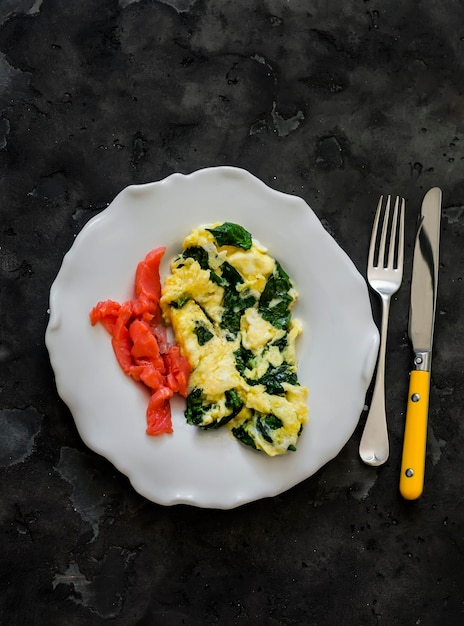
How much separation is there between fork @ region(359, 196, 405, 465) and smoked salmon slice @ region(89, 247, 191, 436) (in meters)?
0.72

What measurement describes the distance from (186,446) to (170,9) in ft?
5.36

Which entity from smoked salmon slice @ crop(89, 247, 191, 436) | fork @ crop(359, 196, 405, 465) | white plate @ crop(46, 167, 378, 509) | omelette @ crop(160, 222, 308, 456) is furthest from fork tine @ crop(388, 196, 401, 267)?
smoked salmon slice @ crop(89, 247, 191, 436)

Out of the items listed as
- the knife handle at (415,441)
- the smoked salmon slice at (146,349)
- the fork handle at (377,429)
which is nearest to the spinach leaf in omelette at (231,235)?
the smoked salmon slice at (146,349)

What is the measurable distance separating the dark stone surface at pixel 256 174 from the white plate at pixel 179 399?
0.24 meters

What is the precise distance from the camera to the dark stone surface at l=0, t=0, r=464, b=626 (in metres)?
2.73

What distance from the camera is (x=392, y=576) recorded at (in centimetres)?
284

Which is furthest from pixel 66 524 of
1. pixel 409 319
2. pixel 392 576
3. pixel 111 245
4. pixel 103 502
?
pixel 409 319

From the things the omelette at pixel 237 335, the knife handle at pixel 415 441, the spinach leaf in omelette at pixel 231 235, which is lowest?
the knife handle at pixel 415 441

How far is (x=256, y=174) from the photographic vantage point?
2910 millimetres

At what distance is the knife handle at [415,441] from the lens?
2.81 metres

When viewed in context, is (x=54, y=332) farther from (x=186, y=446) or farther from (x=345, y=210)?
(x=345, y=210)

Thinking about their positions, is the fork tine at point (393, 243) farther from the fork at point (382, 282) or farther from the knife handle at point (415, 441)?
the knife handle at point (415, 441)

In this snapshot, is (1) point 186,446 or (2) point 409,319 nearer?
(1) point 186,446

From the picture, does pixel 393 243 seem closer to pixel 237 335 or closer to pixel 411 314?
pixel 411 314
